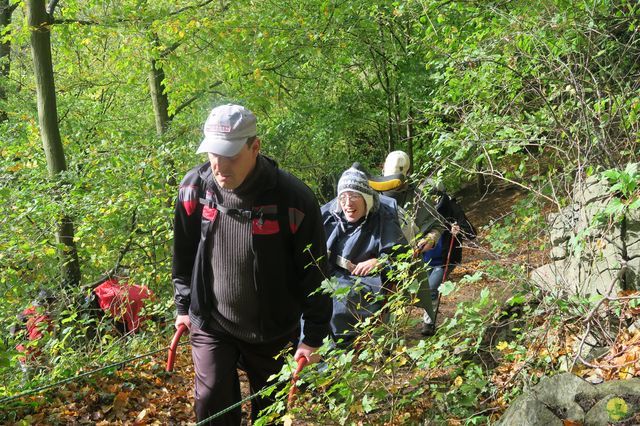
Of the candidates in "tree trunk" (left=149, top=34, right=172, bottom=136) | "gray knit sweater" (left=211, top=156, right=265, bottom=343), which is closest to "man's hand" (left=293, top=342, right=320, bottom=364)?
"gray knit sweater" (left=211, top=156, right=265, bottom=343)

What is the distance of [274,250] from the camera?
3217mm

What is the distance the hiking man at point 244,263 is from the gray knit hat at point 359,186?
1.56 m

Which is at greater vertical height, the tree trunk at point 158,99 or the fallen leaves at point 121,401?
the tree trunk at point 158,99

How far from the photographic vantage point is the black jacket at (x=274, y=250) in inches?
126

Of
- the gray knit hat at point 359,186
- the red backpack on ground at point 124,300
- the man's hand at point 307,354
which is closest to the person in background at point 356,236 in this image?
the gray knit hat at point 359,186

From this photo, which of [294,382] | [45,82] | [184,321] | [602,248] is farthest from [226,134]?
[45,82]

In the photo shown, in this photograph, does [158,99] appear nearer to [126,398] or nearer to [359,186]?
[126,398]

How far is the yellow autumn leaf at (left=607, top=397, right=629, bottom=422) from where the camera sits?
249 cm

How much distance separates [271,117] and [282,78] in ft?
2.96

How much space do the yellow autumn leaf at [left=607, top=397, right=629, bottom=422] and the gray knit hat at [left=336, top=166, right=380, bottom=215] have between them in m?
2.69

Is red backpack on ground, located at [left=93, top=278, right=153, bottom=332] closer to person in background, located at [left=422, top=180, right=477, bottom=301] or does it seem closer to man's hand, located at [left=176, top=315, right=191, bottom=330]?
man's hand, located at [left=176, top=315, right=191, bottom=330]

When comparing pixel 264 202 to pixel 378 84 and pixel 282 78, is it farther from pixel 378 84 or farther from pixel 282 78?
pixel 378 84

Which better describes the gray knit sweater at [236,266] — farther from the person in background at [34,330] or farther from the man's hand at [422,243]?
the person in background at [34,330]

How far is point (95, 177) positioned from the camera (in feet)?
24.7
